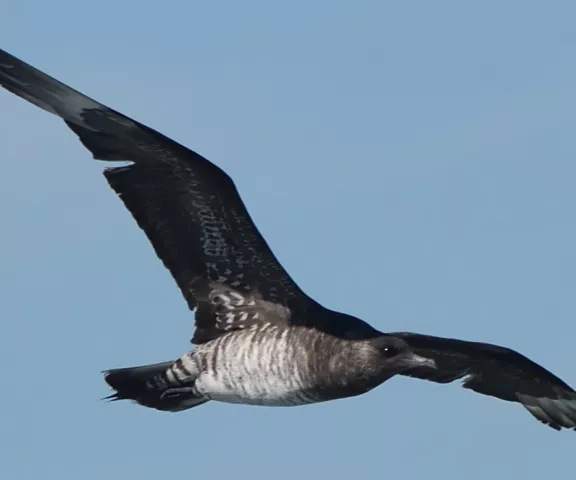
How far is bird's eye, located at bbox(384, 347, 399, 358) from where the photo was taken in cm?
1296

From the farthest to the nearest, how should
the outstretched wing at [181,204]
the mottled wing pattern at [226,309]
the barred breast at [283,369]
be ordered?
the mottled wing pattern at [226,309] → the barred breast at [283,369] → the outstretched wing at [181,204]

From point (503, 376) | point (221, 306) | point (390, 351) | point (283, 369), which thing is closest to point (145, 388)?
point (221, 306)

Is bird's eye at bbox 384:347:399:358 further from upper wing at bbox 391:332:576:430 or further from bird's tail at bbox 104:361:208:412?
bird's tail at bbox 104:361:208:412

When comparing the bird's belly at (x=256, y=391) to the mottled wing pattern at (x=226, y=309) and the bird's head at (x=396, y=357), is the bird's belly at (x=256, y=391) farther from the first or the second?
the bird's head at (x=396, y=357)

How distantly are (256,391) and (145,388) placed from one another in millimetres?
1185

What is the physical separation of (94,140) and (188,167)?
73 centimetres

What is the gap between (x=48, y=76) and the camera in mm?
12836

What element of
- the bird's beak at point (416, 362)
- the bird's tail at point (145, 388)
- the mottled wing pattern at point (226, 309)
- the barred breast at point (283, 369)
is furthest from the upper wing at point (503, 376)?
the bird's tail at point (145, 388)

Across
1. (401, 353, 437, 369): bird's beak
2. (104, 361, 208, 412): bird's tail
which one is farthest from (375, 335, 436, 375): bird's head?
(104, 361, 208, 412): bird's tail

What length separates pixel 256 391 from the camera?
13.0 m

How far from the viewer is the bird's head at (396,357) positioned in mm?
12961

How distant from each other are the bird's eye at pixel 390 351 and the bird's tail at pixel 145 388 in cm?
167

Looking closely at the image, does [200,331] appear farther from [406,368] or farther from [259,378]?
[406,368]

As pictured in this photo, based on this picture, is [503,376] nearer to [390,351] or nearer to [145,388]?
[390,351]
